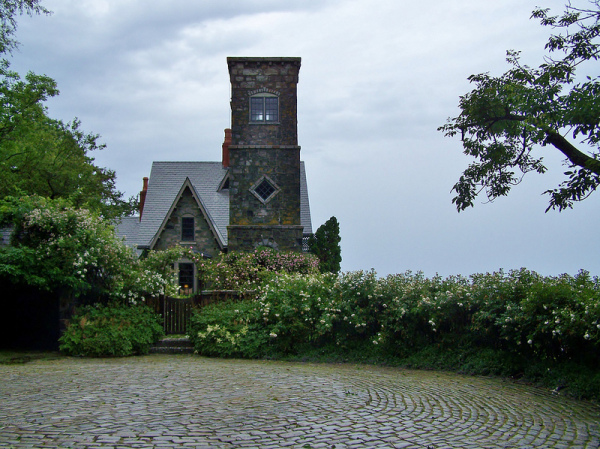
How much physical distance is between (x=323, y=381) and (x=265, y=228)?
17.6m

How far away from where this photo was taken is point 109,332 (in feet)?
49.5

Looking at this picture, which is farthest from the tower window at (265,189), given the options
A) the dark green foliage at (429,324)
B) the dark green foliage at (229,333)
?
the dark green foliage at (229,333)

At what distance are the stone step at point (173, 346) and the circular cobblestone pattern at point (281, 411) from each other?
448cm

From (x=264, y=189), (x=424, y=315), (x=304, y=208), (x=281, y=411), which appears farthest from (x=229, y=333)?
(x=304, y=208)

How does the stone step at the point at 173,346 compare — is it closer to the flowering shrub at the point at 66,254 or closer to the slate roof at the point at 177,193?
the flowering shrub at the point at 66,254

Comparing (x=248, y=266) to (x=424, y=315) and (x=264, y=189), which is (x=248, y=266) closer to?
(x=264, y=189)

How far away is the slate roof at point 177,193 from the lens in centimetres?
3142

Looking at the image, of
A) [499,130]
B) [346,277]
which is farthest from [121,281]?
[499,130]

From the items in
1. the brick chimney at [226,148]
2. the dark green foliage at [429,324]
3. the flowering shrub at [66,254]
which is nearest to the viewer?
the dark green foliage at [429,324]

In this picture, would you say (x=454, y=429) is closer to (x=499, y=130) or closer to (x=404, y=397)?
(x=404, y=397)

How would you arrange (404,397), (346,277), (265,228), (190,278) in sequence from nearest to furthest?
(404,397)
(346,277)
(265,228)
(190,278)

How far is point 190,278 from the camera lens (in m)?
30.6

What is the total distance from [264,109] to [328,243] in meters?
8.04

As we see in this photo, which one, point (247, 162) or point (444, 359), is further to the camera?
point (247, 162)
